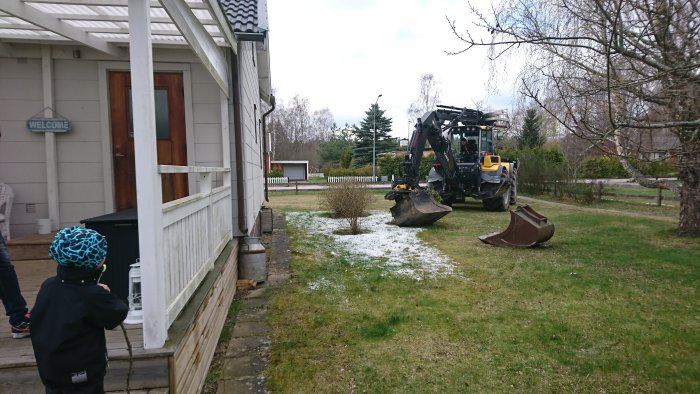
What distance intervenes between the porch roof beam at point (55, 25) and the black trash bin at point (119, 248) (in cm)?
178

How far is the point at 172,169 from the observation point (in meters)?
2.58

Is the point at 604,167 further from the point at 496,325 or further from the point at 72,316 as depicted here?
the point at 72,316

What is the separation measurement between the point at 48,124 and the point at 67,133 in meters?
0.20

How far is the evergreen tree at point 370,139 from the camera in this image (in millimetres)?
47562

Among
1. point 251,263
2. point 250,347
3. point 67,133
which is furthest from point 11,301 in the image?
point 251,263

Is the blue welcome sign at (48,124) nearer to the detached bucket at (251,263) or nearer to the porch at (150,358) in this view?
the porch at (150,358)

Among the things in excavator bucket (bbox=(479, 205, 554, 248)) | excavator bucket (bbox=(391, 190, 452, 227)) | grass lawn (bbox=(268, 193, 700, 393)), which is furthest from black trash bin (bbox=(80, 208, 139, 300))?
excavator bucket (bbox=(391, 190, 452, 227))

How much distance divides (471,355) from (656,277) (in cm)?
417

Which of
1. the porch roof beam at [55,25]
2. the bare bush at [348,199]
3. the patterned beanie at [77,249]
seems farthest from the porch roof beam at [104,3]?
the bare bush at [348,199]

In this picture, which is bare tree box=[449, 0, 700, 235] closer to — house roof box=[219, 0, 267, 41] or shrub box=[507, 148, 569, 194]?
house roof box=[219, 0, 267, 41]

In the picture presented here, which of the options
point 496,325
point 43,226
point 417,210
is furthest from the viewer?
point 417,210

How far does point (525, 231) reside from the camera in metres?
8.30

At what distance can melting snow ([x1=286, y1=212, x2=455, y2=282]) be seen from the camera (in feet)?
22.0

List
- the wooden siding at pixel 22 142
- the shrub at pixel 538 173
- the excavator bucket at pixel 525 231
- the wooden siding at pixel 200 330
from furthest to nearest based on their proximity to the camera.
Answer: the shrub at pixel 538 173 < the excavator bucket at pixel 525 231 < the wooden siding at pixel 22 142 < the wooden siding at pixel 200 330
